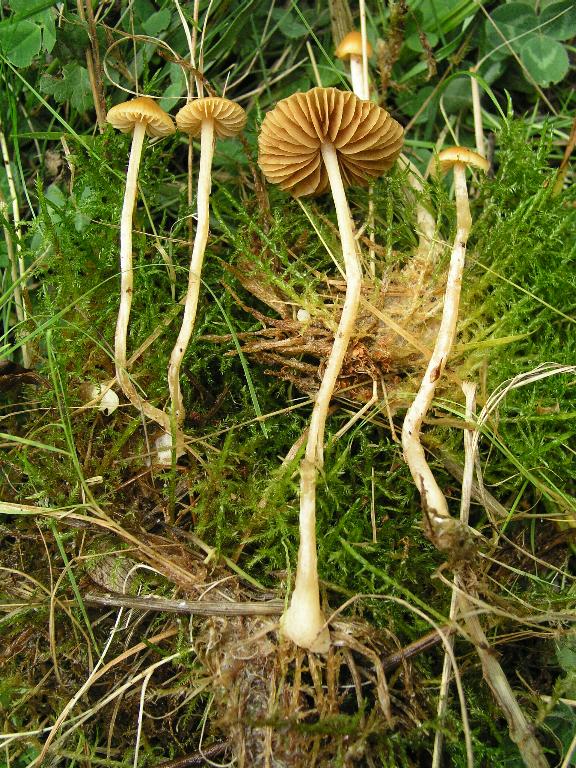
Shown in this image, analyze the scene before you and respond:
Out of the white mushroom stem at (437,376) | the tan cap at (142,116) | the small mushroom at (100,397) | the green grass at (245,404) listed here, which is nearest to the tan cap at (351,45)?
the green grass at (245,404)

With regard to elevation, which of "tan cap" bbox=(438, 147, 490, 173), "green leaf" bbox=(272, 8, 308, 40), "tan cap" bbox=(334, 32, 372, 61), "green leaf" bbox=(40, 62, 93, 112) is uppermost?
"green leaf" bbox=(272, 8, 308, 40)

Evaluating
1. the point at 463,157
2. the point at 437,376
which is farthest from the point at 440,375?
the point at 463,157

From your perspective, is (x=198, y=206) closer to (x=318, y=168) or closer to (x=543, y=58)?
(x=318, y=168)

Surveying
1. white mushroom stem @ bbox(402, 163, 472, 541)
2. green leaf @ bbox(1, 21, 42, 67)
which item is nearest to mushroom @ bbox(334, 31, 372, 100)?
white mushroom stem @ bbox(402, 163, 472, 541)

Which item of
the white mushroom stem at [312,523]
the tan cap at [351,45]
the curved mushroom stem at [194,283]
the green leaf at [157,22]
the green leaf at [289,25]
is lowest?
the white mushroom stem at [312,523]

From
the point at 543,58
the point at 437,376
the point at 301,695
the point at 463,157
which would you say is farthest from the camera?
the point at 543,58

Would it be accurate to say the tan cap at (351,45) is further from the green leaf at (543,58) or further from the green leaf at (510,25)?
the green leaf at (543,58)

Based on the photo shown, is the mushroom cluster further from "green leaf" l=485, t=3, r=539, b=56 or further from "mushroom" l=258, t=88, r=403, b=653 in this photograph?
"green leaf" l=485, t=3, r=539, b=56
